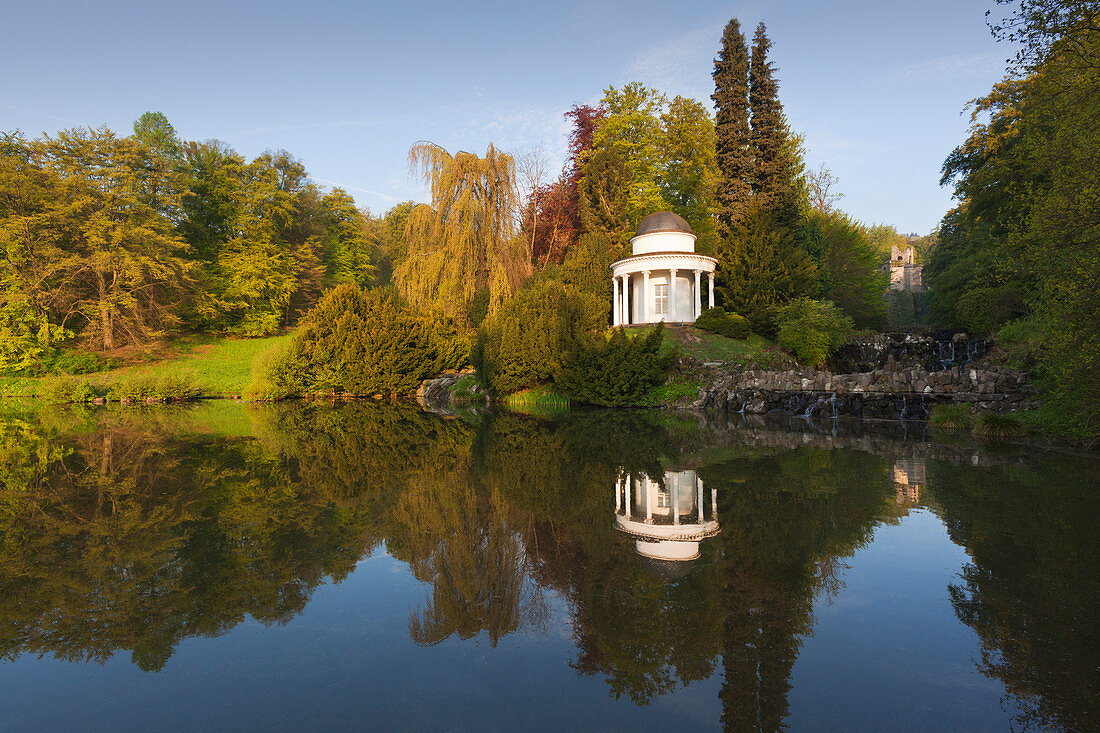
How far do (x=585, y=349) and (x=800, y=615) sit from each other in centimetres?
1517

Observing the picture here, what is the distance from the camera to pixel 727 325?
23969 mm

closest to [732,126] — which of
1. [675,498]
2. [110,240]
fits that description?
[675,498]

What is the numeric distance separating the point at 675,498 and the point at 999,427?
29.6 feet

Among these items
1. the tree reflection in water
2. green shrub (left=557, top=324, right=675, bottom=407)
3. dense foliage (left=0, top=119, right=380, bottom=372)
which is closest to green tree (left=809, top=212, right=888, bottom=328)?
green shrub (left=557, top=324, right=675, bottom=407)

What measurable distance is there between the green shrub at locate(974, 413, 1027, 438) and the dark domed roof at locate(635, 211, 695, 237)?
1852 centimetres

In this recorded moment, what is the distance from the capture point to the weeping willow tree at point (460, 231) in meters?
22.6

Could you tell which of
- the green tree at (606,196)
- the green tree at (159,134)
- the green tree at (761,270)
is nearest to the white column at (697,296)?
the green tree at (761,270)

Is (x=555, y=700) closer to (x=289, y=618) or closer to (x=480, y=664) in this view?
(x=480, y=664)

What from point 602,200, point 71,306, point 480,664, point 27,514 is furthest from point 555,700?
point 71,306

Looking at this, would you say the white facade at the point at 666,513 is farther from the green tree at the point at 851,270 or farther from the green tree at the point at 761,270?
the green tree at the point at 851,270

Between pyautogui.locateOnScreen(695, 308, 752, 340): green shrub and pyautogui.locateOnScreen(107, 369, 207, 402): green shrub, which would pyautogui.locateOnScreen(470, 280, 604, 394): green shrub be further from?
pyautogui.locateOnScreen(107, 369, 207, 402): green shrub

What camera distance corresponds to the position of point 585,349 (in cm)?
1847

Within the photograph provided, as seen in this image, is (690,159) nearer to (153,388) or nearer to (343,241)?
(343,241)

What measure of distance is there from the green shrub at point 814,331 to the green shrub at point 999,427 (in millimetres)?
10375
